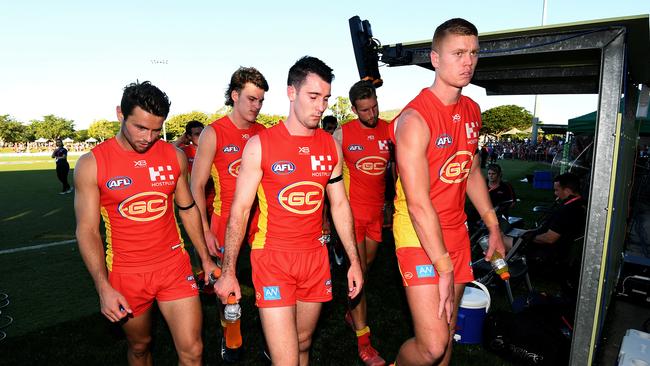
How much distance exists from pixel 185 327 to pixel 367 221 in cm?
222

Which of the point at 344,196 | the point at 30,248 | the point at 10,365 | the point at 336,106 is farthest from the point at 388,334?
the point at 336,106

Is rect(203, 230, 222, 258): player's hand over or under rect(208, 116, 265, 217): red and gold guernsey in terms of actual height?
under

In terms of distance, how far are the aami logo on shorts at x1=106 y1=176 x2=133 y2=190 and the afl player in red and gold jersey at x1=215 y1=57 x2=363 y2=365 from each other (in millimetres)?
827

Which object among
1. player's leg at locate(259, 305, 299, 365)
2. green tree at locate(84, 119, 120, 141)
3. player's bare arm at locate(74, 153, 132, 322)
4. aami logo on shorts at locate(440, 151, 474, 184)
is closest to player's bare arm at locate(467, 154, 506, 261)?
aami logo on shorts at locate(440, 151, 474, 184)

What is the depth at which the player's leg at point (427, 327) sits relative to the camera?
2.69 meters

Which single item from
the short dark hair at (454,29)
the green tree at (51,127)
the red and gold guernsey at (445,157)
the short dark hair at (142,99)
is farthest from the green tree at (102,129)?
the short dark hair at (454,29)

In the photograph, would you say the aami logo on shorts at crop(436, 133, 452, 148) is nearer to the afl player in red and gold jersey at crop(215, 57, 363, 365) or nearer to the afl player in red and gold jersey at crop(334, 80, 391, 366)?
the afl player in red and gold jersey at crop(215, 57, 363, 365)

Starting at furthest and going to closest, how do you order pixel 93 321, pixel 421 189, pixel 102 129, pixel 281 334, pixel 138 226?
pixel 102 129, pixel 93 321, pixel 138 226, pixel 281 334, pixel 421 189

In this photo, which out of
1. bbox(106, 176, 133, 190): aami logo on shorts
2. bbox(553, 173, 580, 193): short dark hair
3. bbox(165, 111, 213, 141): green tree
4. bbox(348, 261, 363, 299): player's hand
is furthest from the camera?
bbox(165, 111, 213, 141): green tree

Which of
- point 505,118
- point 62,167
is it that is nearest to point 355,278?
point 62,167

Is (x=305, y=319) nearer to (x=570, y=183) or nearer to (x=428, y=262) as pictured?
(x=428, y=262)

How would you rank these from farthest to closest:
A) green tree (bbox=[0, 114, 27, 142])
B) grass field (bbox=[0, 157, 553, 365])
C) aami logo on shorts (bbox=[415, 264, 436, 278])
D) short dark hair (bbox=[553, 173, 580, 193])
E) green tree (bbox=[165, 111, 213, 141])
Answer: green tree (bbox=[0, 114, 27, 142]), green tree (bbox=[165, 111, 213, 141]), short dark hair (bbox=[553, 173, 580, 193]), grass field (bbox=[0, 157, 553, 365]), aami logo on shorts (bbox=[415, 264, 436, 278])

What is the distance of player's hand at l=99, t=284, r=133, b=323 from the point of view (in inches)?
106

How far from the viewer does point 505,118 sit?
10131 cm
